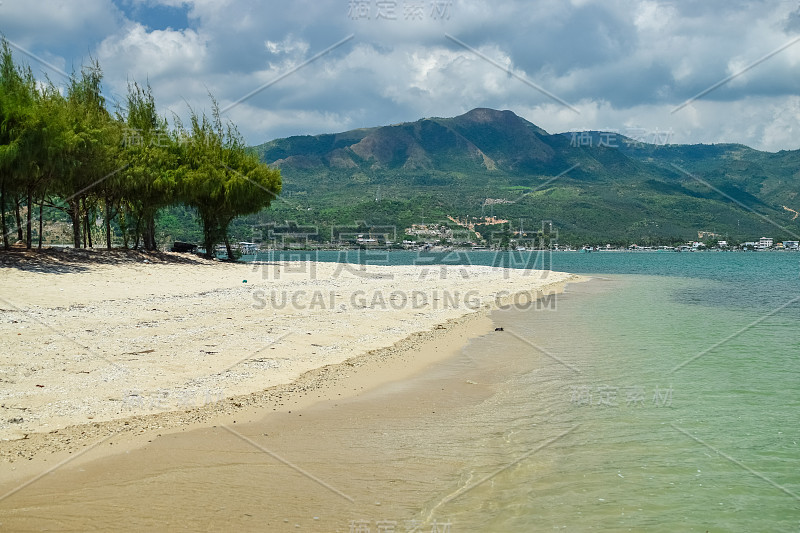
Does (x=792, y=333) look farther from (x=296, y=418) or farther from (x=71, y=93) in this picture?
(x=71, y=93)

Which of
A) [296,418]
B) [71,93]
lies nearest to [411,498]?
[296,418]

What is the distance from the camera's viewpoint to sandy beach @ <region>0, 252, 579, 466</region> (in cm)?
738

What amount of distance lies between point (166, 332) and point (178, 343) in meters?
1.01

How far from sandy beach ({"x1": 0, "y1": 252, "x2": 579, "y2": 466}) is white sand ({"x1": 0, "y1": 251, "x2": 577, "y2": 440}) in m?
0.03

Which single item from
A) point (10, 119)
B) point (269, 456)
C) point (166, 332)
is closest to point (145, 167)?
point (10, 119)

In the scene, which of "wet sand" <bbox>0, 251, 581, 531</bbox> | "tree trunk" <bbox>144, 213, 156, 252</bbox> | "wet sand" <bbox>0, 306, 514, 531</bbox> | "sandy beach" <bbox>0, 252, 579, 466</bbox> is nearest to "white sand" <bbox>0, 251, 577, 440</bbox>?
"sandy beach" <bbox>0, 252, 579, 466</bbox>

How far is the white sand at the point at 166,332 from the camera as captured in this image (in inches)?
308

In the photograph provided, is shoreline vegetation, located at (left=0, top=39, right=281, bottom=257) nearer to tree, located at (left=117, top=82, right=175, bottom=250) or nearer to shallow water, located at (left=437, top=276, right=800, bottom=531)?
tree, located at (left=117, top=82, right=175, bottom=250)

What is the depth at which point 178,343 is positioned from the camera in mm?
11047

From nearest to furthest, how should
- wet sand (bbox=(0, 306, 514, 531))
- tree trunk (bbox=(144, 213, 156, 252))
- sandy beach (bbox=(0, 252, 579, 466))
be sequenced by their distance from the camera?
wet sand (bbox=(0, 306, 514, 531)) → sandy beach (bbox=(0, 252, 579, 466)) → tree trunk (bbox=(144, 213, 156, 252))

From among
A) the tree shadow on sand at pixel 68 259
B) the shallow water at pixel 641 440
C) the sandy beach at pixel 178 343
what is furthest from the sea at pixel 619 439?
the tree shadow on sand at pixel 68 259

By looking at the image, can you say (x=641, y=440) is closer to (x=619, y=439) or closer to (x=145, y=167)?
(x=619, y=439)

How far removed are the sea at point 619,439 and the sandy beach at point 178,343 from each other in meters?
2.25

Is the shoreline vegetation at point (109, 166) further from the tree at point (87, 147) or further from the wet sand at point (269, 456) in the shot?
the wet sand at point (269, 456)
